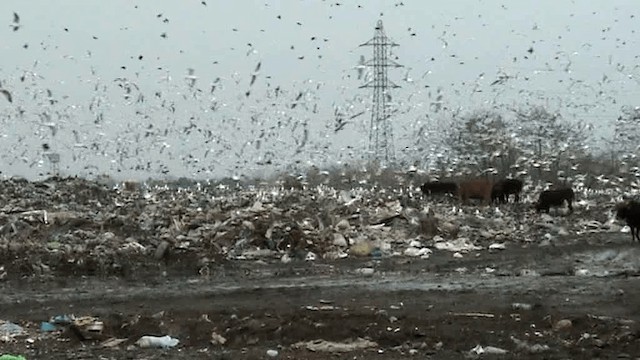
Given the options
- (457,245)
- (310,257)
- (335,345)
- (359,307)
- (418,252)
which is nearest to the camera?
(335,345)

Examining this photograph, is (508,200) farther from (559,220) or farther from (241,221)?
(241,221)

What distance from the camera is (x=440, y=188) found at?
27422 mm

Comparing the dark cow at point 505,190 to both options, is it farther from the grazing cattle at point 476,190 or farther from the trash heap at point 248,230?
the trash heap at point 248,230

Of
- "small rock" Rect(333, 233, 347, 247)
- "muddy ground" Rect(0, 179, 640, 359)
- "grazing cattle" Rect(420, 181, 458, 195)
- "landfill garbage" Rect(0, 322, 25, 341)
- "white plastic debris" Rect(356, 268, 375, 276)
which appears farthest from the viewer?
"grazing cattle" Rect(420, 181, 458, 195)

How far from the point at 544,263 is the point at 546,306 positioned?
4.26 metres

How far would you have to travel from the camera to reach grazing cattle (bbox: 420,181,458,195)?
88.7 ft

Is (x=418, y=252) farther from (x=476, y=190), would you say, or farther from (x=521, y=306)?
(x=476, y=190)

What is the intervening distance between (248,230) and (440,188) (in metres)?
13.9

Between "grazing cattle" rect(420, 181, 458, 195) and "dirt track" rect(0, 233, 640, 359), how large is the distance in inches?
521

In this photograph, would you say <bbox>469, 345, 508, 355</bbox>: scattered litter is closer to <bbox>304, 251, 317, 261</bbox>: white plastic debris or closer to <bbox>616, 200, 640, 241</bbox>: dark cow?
<bbox>304, 251, 317, 261</bbox>: white plastic debris

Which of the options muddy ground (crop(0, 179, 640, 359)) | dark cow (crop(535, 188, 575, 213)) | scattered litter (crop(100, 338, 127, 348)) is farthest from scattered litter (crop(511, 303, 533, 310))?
dark cow (crop(535, 188, 575, 213))

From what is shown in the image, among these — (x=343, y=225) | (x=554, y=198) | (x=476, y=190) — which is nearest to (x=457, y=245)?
(x=343, y=225)

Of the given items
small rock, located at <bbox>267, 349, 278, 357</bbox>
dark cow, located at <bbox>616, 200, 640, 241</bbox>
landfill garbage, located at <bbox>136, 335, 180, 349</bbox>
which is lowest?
landfill garbage, located at <bbox>136, 335, 180, 349</bbox>

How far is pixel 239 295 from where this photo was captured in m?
10.1
